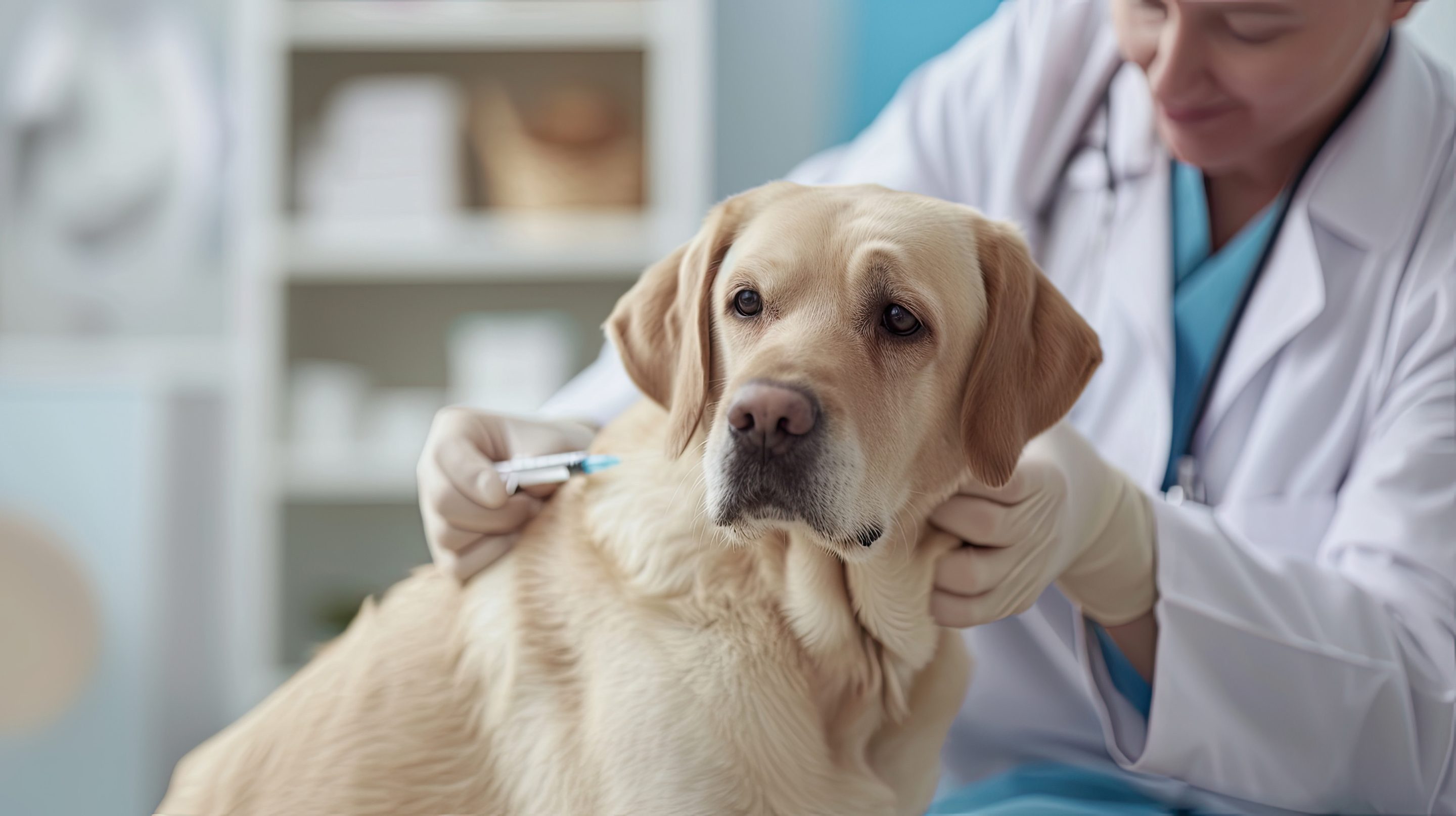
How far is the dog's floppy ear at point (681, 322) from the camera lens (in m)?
0.90

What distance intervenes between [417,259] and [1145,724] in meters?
2.21

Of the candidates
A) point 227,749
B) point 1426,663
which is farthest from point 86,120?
point 1426,663

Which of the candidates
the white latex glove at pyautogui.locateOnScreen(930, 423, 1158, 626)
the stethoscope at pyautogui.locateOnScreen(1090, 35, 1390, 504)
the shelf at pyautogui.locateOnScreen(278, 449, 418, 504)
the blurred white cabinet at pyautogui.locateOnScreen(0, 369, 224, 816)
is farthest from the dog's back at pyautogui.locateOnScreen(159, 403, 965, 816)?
the shelf at pyautogui.locateOnScreen(278, 449, 418, 504)

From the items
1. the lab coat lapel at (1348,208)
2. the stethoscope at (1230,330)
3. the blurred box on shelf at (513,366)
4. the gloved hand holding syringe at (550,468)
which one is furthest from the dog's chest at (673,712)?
the blurred box on shelf at (513,366)

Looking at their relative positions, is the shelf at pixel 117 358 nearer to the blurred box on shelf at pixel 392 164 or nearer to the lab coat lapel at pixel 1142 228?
the blurred box on shelf at pixel 392 164

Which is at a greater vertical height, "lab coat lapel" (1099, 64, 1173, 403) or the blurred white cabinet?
"lab coat lapel" (1099, 64, 1173, 403)

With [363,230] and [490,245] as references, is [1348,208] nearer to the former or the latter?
[490,245]

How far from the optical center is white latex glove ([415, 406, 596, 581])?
973 mm

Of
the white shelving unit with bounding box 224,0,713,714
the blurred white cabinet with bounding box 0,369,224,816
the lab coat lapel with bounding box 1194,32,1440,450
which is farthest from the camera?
the white shelving unit with bounding box 224,0,713,714

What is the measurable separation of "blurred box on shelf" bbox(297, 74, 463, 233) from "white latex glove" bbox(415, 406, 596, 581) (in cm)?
179

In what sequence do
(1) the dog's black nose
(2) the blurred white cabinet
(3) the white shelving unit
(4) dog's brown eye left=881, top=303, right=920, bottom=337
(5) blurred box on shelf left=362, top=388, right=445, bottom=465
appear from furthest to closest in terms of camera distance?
(5) blurred box on shelf left=362, top=388, right=445, bottom=465 < (3) the white shelving unit < (2) the blurred white cabinet < (4) dog's brown eye left=881, top=303, right=920, bottom=337 < (1) the dog's black nose

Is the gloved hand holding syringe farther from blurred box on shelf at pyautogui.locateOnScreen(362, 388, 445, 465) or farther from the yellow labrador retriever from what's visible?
blurred box on shelf at pyautogui.locateOnScreen(362, 388, 445, 465)

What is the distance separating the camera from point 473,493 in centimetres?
97

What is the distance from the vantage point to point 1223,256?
1.29 m
